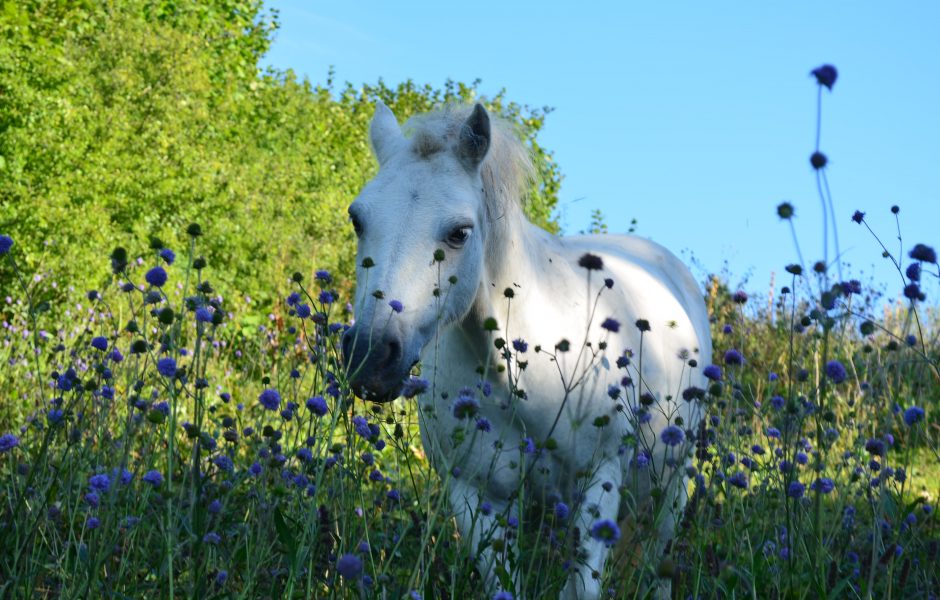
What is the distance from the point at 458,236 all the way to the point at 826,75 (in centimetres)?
145

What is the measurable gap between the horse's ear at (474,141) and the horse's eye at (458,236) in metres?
Result: 0.37

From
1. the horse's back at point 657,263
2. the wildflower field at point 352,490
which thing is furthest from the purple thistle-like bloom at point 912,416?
the horse's back at point 657,263

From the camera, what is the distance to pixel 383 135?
13.4 feet

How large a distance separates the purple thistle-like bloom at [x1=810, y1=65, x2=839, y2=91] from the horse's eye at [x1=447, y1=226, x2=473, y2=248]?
1.40 meters

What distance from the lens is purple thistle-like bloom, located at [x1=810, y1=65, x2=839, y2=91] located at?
2320 mm

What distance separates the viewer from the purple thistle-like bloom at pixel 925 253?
3137mm

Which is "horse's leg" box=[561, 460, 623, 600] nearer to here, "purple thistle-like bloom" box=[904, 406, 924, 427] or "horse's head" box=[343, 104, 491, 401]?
"horse's head" box=[343, 104, 491, 401]

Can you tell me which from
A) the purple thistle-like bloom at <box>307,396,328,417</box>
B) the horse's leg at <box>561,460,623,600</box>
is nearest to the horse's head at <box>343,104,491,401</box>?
the purple thistle-like bloom at <box>307,396,328,417</box>

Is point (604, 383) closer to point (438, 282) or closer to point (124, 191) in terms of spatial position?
point (438, 282)

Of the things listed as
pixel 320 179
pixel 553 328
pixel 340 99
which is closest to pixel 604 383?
pixel 553 328

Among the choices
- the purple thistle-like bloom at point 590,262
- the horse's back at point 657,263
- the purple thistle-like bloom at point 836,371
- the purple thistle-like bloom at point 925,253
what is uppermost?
the horse's back at point 657,263

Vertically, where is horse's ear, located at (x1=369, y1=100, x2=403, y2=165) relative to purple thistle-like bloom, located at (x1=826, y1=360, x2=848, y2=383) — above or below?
above

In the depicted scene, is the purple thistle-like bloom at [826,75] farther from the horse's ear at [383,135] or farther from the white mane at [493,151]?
the horse's ear at [383,135]

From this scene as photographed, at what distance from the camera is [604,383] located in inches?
156
